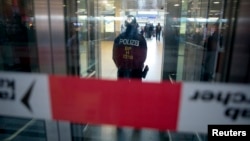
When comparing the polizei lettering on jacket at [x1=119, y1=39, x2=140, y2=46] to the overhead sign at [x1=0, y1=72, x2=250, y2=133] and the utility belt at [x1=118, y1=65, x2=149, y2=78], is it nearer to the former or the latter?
the utility belt at [x1=118, y1=65, x2=149, y2=78]

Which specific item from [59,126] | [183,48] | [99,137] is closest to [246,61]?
[59,126]

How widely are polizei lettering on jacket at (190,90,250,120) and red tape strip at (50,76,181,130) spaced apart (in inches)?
4.7

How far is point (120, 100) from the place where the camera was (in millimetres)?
1057

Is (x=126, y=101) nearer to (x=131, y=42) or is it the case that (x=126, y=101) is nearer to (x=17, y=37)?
(x=17, y=37)

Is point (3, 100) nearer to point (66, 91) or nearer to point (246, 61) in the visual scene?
point (66, 91)

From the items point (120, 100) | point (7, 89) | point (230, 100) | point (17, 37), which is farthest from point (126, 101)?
point (17, 37)

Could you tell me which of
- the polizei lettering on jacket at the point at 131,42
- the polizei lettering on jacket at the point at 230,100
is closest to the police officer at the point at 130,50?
the polizei lettering on jacket at the point at 131,42

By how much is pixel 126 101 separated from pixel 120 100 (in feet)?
0.10

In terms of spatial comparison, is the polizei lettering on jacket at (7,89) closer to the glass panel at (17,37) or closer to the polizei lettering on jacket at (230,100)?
the glass panel at (17,37)

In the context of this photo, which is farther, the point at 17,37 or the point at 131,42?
the point at 131,42

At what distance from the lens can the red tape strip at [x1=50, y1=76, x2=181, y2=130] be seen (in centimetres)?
104

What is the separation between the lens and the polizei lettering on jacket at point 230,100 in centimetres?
99

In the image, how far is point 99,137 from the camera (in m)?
2.50

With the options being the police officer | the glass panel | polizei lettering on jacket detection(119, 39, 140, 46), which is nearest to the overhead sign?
the glass panel
